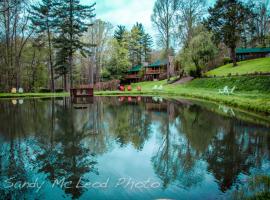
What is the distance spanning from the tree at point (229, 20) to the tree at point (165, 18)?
5747 mm

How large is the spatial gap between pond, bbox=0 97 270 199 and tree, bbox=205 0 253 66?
30210 millimetres

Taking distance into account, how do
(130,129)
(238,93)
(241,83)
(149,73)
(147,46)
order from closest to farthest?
(130,129), (238,93), (241,83), (149,73), (147,46)

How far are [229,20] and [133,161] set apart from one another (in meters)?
37.2

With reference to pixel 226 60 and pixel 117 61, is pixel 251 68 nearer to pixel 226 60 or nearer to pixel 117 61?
pixel 226 60

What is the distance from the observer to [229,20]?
125 feet

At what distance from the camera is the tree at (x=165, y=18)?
130 feet

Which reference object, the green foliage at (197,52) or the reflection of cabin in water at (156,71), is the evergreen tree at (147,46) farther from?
the green foliage at (197,52)

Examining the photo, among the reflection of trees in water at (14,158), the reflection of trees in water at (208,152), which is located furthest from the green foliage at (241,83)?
the reflection of trees in water at (14,158)

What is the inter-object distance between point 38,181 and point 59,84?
56.3m

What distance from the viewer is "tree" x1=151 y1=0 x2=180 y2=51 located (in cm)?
3975

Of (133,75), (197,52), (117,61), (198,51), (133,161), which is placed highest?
(117,61)

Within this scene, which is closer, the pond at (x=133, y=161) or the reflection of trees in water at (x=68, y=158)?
the pond at (x=133, y=161)

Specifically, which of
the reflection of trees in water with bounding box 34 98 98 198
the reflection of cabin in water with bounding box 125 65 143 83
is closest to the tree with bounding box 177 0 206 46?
the reflection of cabin in water with bounding box 125 65 143 83

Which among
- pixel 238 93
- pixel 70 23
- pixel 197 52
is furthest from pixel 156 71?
pixel 238 93
